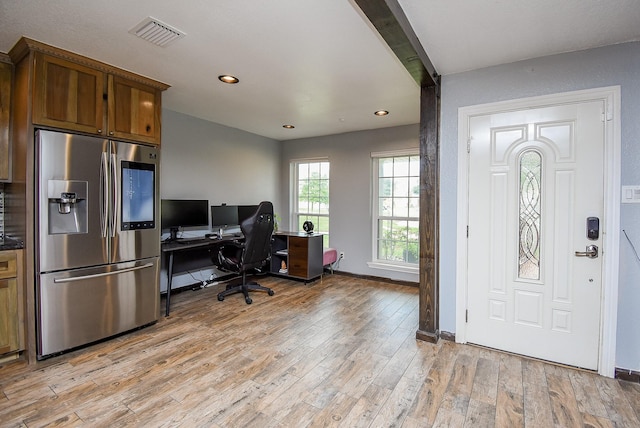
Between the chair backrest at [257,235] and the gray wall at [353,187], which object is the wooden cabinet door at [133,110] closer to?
the chair backrest at [257,235]

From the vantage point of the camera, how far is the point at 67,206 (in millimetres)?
2449

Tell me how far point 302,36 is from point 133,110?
1.72 m

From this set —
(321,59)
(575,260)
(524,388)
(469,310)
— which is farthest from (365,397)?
(321,59)

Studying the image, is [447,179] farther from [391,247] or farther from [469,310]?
[391,247]

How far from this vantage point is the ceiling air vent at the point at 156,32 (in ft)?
6.74

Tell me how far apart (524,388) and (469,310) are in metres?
0.71

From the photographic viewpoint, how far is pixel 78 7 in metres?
1.89

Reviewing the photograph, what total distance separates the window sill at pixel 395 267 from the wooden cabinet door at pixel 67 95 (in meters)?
3.84

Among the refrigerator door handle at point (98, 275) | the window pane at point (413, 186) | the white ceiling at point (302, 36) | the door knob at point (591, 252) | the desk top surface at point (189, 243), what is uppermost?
the white ceiling at point (302, 36)

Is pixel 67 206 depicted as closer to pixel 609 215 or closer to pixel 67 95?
pixel 67 95

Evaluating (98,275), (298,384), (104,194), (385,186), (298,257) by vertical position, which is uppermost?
(385,186)

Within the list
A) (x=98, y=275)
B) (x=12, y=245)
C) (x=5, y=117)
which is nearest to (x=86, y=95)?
(x=5, y=117)

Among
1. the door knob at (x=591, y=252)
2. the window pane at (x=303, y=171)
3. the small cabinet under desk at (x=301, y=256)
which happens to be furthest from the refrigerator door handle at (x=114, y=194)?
the door knob at (x=591, y=252)

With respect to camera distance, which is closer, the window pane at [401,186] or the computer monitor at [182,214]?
the computer monitor at [182,214]
